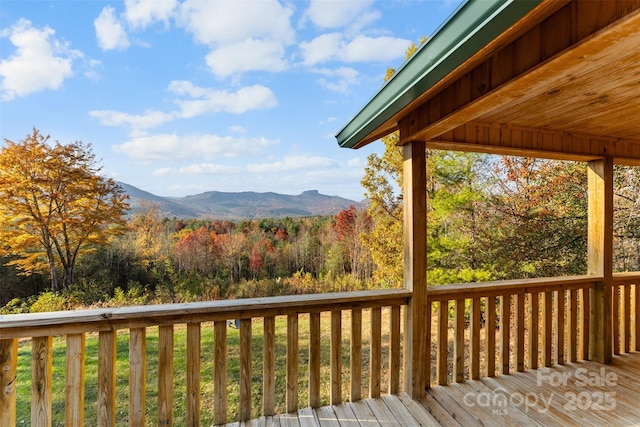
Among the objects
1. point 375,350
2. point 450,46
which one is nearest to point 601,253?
point 375,350

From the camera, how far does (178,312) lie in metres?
1.83

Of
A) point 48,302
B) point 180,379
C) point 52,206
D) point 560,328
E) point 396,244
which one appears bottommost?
point 180,379

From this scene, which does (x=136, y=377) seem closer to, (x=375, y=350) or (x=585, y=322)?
(x=375, y=350)

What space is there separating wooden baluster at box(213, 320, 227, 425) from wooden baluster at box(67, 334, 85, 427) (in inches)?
28.9

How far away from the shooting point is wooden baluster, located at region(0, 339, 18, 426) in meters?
1.59

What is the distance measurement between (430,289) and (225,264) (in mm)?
5257

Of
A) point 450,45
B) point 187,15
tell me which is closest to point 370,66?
point 187,15

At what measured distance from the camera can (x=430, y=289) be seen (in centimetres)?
251

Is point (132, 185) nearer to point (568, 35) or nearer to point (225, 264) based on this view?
point (225, 264)

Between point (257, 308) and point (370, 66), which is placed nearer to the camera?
point (257, 308)

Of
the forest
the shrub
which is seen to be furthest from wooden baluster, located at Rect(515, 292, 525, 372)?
the shrub

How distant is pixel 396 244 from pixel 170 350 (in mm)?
4777

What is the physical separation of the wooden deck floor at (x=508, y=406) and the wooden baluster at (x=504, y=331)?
10 cm

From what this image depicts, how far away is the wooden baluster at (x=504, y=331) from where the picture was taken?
269cm
